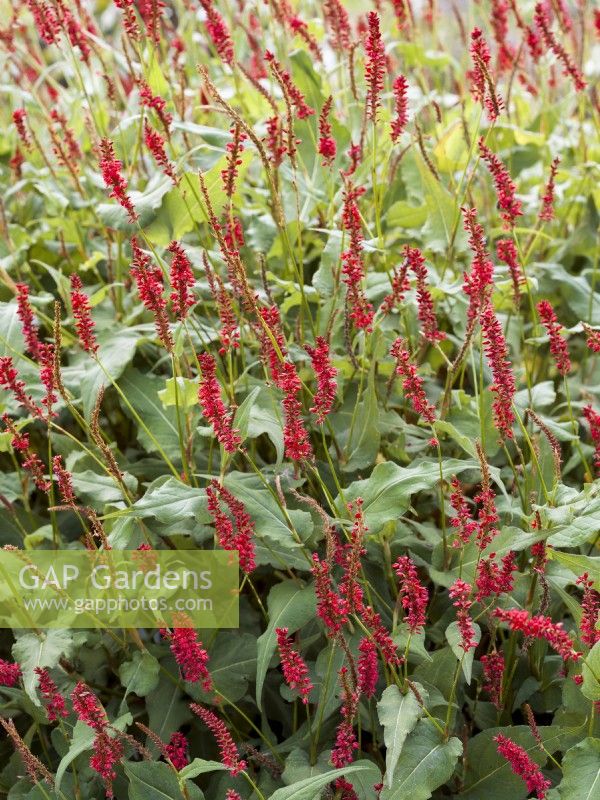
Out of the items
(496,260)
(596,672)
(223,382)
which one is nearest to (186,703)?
(223,382)

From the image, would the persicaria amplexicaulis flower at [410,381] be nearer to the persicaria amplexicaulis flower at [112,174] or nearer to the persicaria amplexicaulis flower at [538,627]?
the persicaria amplexicaulis flower at [538,627]

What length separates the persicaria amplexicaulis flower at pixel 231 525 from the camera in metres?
1.46

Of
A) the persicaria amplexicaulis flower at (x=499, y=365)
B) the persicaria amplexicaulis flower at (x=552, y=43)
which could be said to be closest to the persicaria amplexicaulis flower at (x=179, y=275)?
the persicaria amplexicaulis flower at (x=499, y=365)

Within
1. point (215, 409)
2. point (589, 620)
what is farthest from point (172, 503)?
A: point (589, 620)

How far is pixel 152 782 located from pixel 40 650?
29cm

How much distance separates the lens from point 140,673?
163cm

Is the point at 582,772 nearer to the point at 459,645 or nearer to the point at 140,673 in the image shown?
the point at 459,645

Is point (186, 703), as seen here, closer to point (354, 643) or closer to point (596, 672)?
point (354, 643)

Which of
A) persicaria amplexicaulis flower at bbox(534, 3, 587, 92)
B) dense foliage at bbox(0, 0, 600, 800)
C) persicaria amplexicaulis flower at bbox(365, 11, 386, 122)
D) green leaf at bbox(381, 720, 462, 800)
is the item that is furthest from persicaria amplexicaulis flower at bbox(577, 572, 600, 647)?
persicaria amplexicaulis flower at bbox(534, 3, 587, 92)

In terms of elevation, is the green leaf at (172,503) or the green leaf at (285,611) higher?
the green leaf at (172,503)

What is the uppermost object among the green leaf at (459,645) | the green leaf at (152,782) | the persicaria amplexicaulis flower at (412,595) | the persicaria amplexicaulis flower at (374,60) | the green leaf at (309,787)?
the persicaria amplexicaulis flower at (374,60)

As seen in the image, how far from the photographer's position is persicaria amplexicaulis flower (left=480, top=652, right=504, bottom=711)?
1.53 meters

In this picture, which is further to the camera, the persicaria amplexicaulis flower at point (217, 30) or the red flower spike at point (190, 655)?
the persicaria amplexicaulis flower at point (217, 30)

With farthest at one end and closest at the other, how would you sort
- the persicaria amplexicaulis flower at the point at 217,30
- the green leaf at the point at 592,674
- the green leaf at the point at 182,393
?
the persicaria amplexicaulis flower at the point at 217,30 → the green leaf at the point at 182,393 → the green leaf at the point at 592,674
